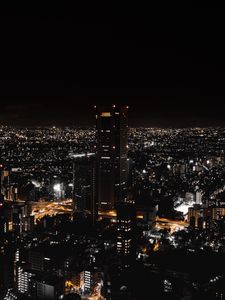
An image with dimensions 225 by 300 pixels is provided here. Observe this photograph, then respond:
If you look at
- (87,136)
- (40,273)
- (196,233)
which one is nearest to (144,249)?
(196,233)

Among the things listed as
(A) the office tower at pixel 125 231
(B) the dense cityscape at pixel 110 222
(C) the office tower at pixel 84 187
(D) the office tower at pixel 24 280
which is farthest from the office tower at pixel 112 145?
(D) the office tower at pixel 24 280

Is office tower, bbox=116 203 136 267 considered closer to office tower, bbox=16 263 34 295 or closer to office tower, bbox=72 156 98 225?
office tower, bbox=16 263 34 295

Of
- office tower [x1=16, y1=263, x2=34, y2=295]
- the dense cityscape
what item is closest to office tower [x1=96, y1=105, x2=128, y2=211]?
→ the dense cityscape

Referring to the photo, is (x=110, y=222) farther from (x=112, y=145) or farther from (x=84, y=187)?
(x=112, y=145)

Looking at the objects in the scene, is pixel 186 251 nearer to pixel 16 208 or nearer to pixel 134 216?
pixel 134 216

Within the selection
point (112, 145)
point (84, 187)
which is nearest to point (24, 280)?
point (84, 187)

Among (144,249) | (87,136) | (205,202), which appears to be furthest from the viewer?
(87,136)
